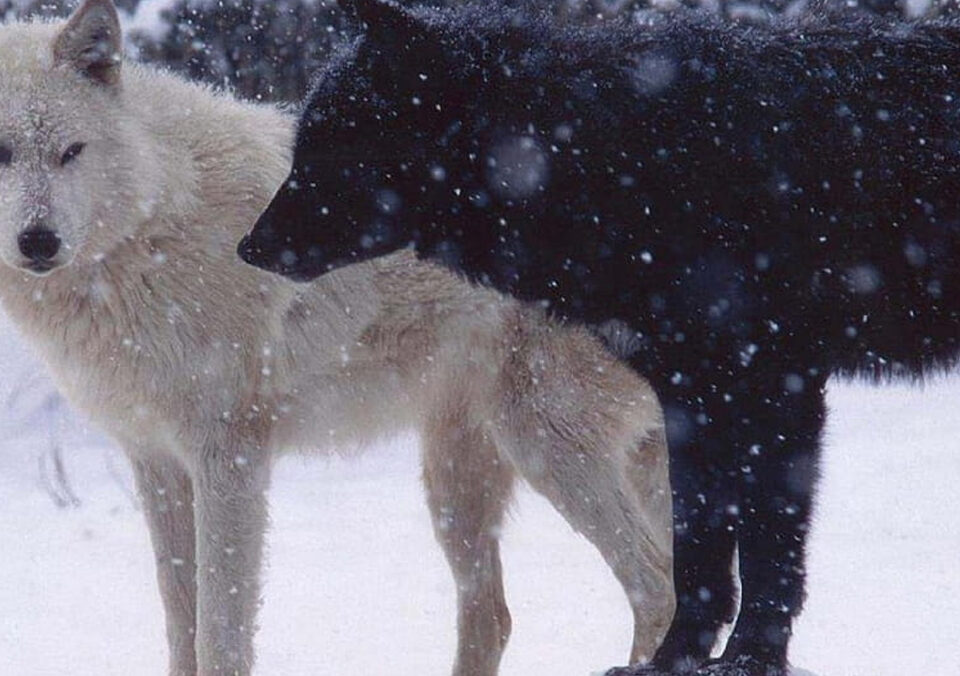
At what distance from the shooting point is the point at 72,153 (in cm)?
346

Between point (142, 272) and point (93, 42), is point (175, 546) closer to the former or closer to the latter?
point (142, 272)

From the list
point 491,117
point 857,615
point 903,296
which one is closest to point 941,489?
point 857,615

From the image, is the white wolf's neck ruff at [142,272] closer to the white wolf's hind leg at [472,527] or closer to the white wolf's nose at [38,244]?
the white wolf's nose at [38,244]

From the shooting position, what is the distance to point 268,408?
12.6 ft

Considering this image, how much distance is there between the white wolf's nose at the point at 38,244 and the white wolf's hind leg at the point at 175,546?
91cm

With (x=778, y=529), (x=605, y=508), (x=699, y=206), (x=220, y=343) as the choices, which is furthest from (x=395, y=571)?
(x=699, y=206)

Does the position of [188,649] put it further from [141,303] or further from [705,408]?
[705,408]

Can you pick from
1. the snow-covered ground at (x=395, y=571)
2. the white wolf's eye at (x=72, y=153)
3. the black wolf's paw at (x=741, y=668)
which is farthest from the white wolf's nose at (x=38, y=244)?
the snow-covered ground at (x=395, y=571)

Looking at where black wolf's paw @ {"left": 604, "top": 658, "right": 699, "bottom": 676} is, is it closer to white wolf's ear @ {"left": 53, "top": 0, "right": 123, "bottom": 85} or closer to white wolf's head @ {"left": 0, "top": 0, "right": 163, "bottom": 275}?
white wolf's head @ {"left": 0, "top": 0, "right": 163, "bottom": 275}

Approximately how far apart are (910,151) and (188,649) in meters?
2.51

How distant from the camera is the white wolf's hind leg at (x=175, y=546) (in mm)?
4016

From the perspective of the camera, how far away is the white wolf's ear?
3.50 meters

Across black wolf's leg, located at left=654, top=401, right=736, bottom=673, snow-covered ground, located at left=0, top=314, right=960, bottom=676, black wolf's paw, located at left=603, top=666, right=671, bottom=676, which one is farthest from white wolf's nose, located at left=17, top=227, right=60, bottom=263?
snow-covered ground, located at left=0, top=314, right=960, bottom=676

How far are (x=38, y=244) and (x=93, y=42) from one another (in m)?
0.63
